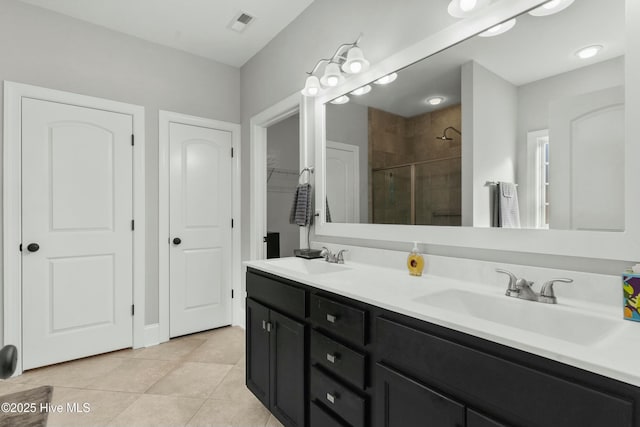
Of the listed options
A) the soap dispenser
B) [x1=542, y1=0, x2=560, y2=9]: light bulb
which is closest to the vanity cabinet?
the soap dispenser

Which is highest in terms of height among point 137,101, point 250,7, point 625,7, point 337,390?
point 250,7

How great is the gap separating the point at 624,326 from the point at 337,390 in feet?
3.12

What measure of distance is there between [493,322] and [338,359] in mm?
607

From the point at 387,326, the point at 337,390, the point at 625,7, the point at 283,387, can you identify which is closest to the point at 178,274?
the point at 283,387

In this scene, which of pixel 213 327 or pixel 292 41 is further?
pixel 213 327

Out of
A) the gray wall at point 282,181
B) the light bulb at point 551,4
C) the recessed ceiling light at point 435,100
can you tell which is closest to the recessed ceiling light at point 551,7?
the light bulb at point 551,4

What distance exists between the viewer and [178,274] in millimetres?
3055

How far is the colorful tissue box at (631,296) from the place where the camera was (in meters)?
0.93

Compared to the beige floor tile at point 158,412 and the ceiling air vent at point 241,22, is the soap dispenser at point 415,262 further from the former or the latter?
the ceiling air vent at point 241,22

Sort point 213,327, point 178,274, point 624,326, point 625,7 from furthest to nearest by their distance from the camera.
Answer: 1. point 213,327
2. point 178,274
3. point 625,7
4. point 624,326

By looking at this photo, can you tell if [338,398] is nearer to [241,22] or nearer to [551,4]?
[551,4]

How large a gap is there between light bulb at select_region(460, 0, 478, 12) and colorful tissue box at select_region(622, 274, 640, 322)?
43.7 inches

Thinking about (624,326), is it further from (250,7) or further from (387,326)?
(250,7)

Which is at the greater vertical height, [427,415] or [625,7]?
[625,7]
